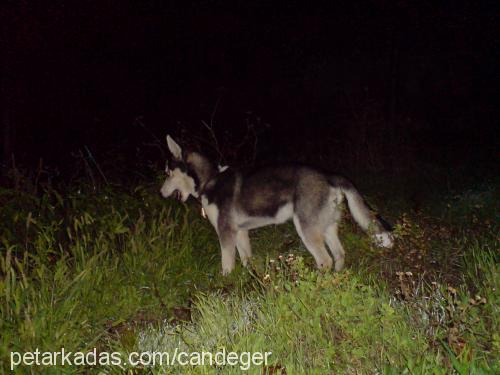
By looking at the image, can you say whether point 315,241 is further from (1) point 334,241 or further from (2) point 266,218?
(2) point 266,218

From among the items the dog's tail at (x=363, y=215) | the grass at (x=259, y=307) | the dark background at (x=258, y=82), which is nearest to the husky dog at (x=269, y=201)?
the dog's tail at (x=363, y=215)

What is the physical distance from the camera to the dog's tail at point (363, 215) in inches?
197

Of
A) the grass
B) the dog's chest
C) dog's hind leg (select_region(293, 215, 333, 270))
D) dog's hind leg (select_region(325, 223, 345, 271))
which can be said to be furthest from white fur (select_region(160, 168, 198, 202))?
dog's hind leg (select_region(325, 223, 345, 271))

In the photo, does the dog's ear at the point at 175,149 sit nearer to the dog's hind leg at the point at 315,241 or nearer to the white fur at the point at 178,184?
the white fur at the point at 178,184

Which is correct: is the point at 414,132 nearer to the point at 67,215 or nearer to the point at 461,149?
the point at 461,149

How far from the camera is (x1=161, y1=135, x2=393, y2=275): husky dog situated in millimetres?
5418

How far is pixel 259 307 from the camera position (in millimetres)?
4168

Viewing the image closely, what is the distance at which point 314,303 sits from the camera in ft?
11.4

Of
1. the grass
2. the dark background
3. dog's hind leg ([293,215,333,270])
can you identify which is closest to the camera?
the grass

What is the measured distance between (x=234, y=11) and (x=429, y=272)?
1106cm

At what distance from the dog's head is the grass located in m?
0.51

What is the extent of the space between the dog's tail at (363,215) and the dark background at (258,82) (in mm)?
4040

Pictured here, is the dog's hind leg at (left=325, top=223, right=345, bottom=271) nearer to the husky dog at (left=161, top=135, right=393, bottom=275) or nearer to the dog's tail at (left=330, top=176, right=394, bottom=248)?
the husky dog at (left=161, top=135, right=393, bottom=275)

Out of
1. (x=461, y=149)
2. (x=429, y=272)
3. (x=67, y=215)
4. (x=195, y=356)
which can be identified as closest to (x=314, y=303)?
(x=195, y=356)
